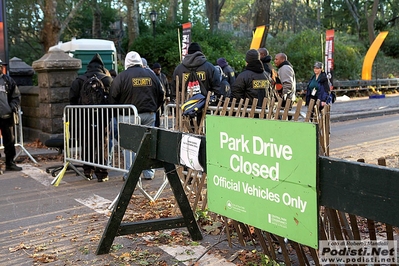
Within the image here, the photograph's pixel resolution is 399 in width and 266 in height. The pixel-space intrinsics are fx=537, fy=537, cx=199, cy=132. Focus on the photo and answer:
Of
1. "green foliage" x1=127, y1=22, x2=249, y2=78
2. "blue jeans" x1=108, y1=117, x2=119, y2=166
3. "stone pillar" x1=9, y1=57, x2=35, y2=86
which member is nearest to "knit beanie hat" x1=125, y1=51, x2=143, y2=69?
"blue jeans" x1=108, y1=117, x2=119, y2=166

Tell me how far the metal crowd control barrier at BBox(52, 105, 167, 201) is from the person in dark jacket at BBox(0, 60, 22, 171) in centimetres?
117

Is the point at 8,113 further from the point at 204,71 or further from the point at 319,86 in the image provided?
the point at 319,86

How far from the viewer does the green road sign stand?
356cm

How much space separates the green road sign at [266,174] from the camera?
11.7ft

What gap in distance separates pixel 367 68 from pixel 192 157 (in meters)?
26.7

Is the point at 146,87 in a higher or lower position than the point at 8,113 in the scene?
higher

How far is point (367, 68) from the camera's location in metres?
Answer: 29.3

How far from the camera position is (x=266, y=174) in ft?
12.7

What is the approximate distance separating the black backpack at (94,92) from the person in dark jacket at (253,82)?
86.5 inches

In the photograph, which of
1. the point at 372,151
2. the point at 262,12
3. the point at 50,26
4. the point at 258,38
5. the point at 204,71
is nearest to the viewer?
the point at 204,71

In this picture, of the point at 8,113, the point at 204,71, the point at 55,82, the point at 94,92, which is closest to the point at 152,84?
the point at 204,71

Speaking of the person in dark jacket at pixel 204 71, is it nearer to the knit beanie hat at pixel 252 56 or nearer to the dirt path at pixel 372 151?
the knit beanie hat at pixel 252 56

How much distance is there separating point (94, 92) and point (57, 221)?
2851mm

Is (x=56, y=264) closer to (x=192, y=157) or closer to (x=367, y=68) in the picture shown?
(x=192, y=157)
